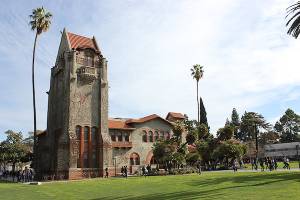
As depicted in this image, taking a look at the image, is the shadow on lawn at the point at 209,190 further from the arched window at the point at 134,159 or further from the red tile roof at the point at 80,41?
the arched window at the point at 134,159

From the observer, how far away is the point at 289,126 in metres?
136

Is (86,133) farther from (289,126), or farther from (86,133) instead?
(289,126)

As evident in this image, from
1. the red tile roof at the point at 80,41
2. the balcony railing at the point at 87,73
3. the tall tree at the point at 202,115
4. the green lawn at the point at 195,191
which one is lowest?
the green lawn at the point at 195,191

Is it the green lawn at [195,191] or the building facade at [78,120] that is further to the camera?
the building facade at [78,120]

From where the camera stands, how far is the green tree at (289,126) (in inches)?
5128

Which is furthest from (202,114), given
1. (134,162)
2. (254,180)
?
(254,180)

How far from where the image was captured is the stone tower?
5122 centimetres

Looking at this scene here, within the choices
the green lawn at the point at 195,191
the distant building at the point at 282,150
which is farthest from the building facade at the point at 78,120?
the distant building at the point at 282,150

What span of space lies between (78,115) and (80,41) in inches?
485

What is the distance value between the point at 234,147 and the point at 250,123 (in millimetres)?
Result: 62264

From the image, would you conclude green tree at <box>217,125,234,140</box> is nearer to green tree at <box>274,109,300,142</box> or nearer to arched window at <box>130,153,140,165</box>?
arched window at <box>130,153,140,165</box>

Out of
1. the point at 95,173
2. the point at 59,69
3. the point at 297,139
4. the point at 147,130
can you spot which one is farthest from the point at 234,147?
the point at 297,139

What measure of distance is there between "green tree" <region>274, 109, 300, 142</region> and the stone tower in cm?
9387

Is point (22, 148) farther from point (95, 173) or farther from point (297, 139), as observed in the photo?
point (297, 139)
